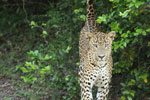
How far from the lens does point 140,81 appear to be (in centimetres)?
559

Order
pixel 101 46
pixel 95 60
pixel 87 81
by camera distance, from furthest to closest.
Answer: pixel 87 81 → pixel 95 60 → pixel 101 46

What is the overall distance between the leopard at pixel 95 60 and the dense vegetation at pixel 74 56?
0.19m

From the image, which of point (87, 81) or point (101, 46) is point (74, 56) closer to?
point (87, 81)

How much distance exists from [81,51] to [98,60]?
98 cm

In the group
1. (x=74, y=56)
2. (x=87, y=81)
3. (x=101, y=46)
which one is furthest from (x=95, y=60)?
(x=74, y=56)

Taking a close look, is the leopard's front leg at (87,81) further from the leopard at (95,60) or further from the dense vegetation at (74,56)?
the dense vegetation at (74,56)

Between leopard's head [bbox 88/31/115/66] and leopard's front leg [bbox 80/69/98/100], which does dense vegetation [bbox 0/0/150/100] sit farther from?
leopard's front leg [bbox 80/69/98/100]

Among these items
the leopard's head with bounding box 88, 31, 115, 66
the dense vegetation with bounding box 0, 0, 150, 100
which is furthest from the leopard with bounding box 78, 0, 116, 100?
the dense vegetation with bounding box 0, 0, 150, 100

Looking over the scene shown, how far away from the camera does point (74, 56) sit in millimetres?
6914

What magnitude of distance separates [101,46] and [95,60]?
12.4 inches

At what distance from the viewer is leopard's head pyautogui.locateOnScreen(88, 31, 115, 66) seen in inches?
189

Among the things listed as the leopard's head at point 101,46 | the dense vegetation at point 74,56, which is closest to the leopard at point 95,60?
the leopard's head at point 101,46

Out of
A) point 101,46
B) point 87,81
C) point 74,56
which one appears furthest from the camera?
point 74,56

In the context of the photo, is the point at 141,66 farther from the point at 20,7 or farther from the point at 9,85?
the point at 20,7
